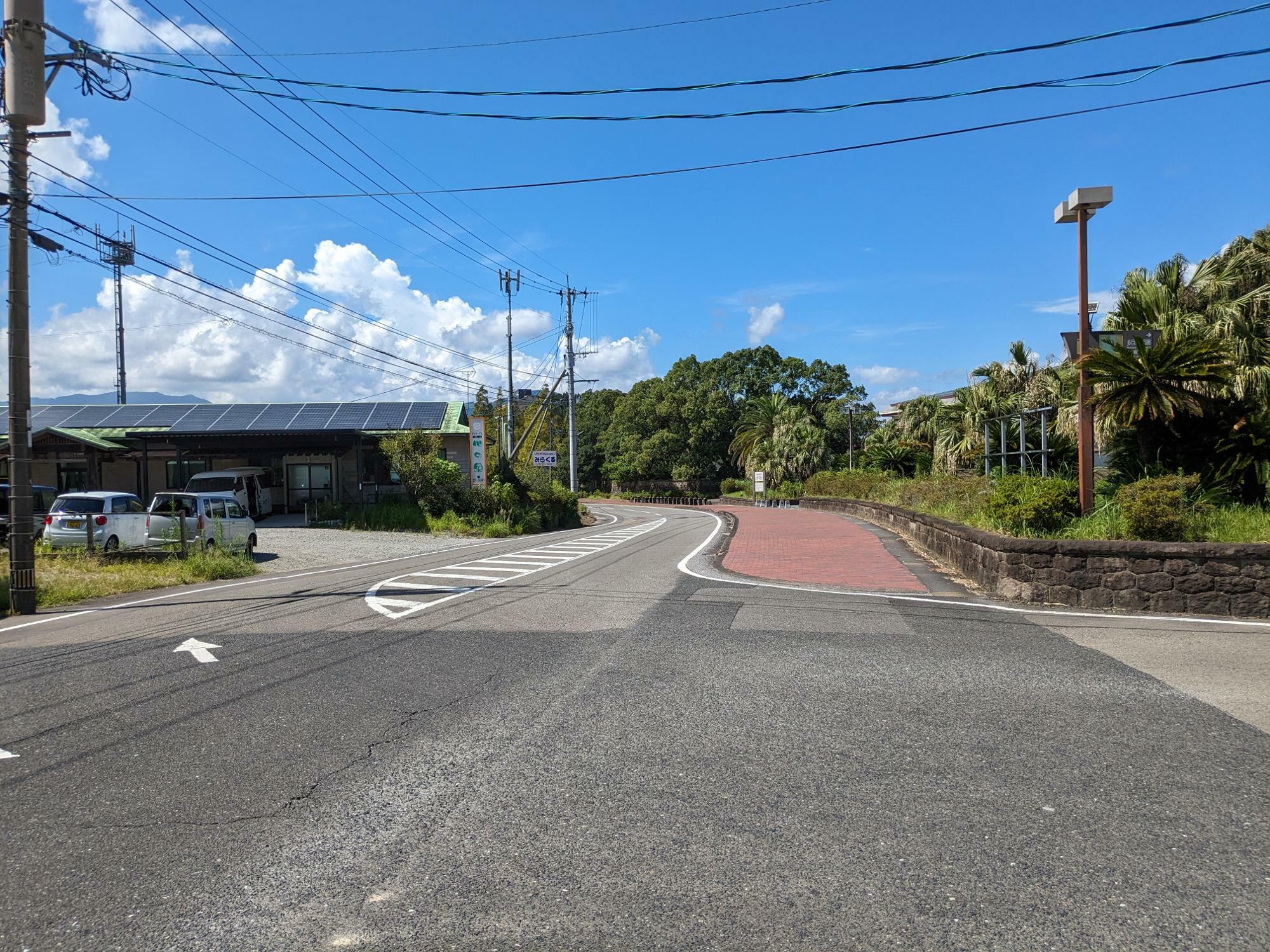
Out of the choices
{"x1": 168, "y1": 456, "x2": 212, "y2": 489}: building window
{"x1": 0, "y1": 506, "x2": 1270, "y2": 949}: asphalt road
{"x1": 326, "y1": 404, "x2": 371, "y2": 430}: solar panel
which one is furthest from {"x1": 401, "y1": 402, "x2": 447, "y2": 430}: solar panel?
{"x1": 0, "y1": 506, "x2": 1270, "y2": 949}: asphalt road

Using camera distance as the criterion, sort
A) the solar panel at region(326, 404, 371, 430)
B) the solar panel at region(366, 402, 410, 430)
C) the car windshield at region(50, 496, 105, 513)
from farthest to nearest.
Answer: the solar panel at region(366, 402, 410, 430)
the solar panel at region(326, 404, 371, 430)
the car windshield at region(50, 496, 105, 513)

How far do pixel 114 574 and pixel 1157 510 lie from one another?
1621 cm

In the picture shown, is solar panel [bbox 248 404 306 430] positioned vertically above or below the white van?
above

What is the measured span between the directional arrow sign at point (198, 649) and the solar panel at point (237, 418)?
25.1 meters

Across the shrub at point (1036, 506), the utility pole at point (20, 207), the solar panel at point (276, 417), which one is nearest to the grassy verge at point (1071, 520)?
the shrub at point (1036, 506)

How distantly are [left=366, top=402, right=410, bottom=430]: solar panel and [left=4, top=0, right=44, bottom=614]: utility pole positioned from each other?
801 inches

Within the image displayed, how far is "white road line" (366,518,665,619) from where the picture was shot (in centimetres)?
1085

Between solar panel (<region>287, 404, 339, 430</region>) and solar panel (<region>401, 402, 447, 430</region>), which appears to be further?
solar panel (<region>401, 402, 447, 430</region>)

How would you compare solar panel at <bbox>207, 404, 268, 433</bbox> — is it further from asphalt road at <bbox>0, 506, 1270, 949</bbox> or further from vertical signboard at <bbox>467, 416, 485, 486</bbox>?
asphalt road at <bbox>0, 506, 1270, 949</bbox>

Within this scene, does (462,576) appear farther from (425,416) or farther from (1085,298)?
(425,416)

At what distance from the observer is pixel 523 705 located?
6051 millimetres

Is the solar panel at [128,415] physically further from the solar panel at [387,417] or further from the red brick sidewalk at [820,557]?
the red brick sidewalk at [820,557]

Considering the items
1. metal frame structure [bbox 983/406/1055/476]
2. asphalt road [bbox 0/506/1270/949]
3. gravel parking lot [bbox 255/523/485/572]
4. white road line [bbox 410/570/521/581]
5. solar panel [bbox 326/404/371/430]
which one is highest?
solar panel [bbox 326/404/371/430]

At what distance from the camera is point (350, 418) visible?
34.2 metres
